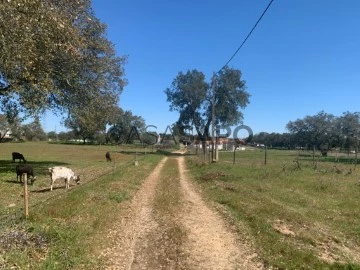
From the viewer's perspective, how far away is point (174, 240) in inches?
405

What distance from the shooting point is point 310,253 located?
29.7ft

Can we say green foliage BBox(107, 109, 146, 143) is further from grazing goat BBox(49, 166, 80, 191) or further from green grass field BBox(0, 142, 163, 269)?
green grass field BBox(0, 142, 163, 269)

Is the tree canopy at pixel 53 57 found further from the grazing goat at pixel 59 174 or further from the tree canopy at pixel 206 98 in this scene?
the tree canopy at pixel 206 98

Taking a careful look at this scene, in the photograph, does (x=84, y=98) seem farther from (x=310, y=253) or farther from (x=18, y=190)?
(x=310, y=253)

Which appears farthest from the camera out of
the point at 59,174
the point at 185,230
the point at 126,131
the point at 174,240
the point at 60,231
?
the point at 126,131

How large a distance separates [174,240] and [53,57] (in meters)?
14.4

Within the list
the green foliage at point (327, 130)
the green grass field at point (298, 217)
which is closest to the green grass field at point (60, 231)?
the green grass field at point (298, 217)

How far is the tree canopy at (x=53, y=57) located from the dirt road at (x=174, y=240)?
22.2 ft

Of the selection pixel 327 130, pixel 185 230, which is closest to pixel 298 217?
pixel 185 230

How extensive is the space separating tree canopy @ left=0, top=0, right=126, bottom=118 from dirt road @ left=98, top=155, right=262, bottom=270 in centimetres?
677

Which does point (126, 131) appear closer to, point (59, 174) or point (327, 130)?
point (327, 130)

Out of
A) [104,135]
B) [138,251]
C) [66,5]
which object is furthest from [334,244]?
[104,135]

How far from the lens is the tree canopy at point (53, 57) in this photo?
13055 mm

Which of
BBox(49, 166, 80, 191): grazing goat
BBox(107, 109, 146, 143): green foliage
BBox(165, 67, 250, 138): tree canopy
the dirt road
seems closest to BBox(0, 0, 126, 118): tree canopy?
BBox(49, 166, 80, 191): grazing goat
